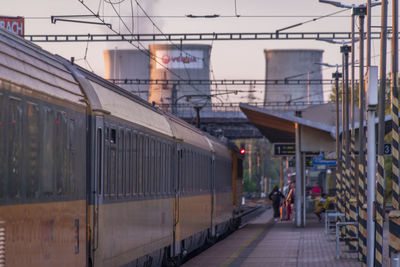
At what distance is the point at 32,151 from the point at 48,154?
0.50m

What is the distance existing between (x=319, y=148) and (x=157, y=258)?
19.3 meters

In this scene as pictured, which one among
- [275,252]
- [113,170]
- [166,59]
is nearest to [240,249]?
[275,252]

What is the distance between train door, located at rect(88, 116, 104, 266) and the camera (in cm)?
1012

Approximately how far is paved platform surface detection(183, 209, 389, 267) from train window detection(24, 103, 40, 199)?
11.1 meters

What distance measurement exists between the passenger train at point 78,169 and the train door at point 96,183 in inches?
0.5

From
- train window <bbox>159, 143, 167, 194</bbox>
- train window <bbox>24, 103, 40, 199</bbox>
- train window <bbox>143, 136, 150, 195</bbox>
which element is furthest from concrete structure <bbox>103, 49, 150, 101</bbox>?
train window <bbox>24, 103, 40, 199</bbox>

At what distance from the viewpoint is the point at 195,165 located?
67.8 feet

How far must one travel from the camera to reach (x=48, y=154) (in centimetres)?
846

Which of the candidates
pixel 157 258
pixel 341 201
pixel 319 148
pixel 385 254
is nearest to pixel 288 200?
pixel 319 148

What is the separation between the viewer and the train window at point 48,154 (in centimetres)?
829

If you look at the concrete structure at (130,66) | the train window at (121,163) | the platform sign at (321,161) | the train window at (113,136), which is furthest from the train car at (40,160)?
the concrete structure at (130,66)

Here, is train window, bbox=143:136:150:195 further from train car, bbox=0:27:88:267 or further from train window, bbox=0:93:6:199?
train window, bbox=0:93:6:199

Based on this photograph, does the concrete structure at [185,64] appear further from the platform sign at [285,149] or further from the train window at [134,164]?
the train window at [134,164]

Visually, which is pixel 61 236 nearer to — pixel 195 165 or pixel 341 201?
pixel 195 165
